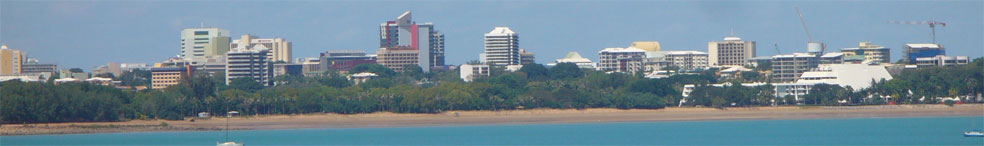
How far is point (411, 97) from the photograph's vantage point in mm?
102125

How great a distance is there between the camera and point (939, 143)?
7288 cm

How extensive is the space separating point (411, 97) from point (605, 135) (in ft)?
71.8

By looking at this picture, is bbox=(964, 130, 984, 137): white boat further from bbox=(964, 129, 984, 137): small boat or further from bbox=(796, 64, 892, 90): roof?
bbox=(796, 64, 892, 90): roof

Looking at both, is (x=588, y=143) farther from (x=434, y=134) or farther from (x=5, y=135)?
(x=5, y=135)

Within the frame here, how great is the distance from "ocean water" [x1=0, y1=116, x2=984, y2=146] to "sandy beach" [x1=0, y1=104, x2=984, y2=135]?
8.81 feet

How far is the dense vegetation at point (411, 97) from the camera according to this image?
293 feet

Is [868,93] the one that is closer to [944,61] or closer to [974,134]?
[974,134]

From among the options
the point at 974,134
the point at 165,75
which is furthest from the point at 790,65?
the point at 974,134

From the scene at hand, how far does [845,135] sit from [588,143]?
14421mm

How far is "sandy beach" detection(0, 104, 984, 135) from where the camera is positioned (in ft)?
298

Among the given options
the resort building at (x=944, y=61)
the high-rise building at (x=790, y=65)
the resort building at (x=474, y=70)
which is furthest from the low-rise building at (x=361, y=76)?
the resort building at (x=944, y=61)

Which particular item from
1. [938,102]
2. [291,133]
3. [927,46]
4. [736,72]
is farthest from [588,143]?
[927,46]

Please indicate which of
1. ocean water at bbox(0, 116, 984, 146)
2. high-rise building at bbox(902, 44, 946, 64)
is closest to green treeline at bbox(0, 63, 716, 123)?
ocean water at bbox(0, 116, 984, 146)

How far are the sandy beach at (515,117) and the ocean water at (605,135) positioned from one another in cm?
269
